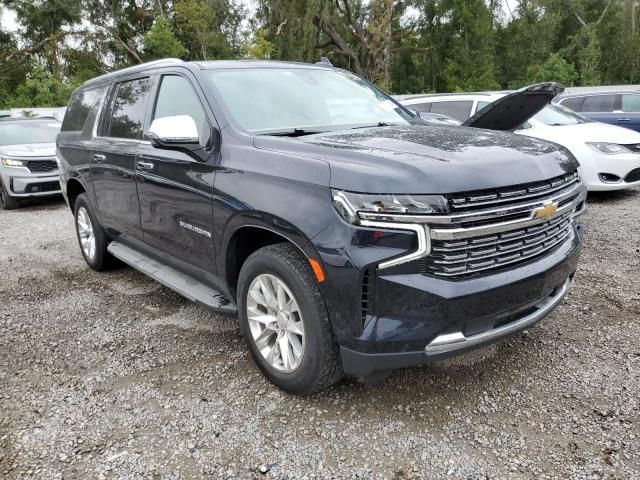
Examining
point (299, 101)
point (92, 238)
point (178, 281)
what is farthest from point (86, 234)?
point (299, 101)

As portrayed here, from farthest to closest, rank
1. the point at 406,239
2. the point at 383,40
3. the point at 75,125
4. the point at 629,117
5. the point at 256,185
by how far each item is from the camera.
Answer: the point at 383,40 → the point at 629,117 → the point at 75,125 → the point at 256,185 → the point at 406,239

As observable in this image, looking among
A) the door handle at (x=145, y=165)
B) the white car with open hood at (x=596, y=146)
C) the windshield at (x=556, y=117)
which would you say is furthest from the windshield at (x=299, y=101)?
the windshield at (x=556, y=117)

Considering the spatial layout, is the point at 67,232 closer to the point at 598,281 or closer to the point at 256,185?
the point at 256,185

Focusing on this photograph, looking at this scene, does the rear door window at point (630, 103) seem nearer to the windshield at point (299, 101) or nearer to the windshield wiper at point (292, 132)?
the windshield at point (299, 101)

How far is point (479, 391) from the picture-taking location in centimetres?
283

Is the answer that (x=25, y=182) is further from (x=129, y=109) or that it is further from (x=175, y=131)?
(x=175, y=131)

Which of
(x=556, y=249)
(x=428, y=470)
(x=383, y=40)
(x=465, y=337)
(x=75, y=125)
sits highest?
(x=383, y=40)

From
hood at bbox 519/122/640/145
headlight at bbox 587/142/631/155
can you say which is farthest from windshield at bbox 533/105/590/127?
headlight at bbox 587/142/631/155

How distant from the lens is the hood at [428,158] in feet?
7.39

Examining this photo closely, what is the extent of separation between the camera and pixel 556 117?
25.6 feet

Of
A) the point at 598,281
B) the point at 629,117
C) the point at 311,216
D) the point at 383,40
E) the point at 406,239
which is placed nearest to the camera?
the point at 406,239

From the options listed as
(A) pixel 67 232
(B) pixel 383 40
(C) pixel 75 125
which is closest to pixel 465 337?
(C) pixel 75 125

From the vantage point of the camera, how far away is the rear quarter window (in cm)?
497

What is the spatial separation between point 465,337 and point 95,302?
3.34m
